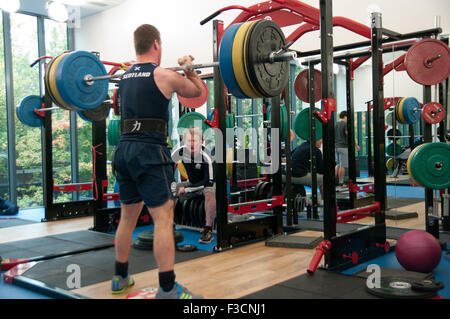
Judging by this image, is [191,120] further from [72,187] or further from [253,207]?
[253,207]

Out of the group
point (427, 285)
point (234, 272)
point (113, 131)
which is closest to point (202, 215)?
point (234, 272)

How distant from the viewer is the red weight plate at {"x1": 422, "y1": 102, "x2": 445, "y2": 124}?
11.0ft

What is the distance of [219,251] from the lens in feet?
11.1

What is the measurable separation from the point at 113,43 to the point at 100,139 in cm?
320

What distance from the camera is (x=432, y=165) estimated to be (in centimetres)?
308

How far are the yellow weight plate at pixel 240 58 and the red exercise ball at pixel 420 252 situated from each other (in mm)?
1333

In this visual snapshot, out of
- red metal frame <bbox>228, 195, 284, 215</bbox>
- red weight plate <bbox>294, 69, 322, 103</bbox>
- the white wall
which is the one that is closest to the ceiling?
the white wall

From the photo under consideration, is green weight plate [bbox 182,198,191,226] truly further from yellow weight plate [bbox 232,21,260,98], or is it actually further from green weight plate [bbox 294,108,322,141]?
yellow weight plate [bbox 232,21,260,98]

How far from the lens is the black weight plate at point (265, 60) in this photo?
8.02 feet

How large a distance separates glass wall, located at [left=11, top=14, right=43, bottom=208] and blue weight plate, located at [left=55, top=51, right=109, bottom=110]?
4099 mm

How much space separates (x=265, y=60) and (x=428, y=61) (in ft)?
5.06
